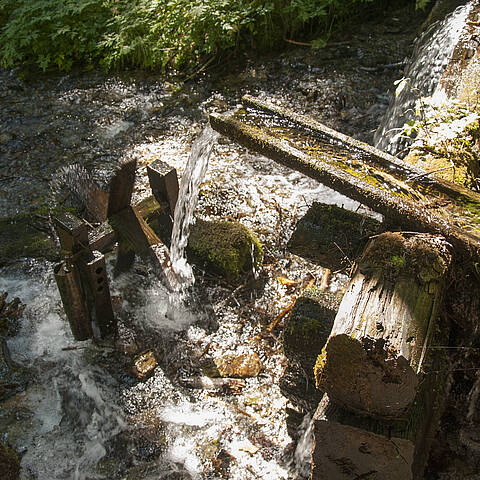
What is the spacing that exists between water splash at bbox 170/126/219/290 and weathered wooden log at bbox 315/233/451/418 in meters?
2.09

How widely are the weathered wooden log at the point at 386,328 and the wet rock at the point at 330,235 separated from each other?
61 cm

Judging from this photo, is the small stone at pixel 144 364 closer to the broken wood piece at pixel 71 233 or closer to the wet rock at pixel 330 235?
the broken wood piece at pixel 71 233

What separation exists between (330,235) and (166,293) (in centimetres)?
172

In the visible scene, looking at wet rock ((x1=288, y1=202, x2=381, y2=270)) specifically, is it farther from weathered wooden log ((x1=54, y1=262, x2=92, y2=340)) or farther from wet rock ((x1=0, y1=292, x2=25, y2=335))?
wet rock ((x1=0, y1=292, x2=25, y2=335))

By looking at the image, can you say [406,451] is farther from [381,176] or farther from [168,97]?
[168,97]

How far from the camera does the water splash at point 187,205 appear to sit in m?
4.13

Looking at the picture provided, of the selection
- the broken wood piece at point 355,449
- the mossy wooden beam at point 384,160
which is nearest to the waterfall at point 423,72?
the mossy wooden beam at point 384,160

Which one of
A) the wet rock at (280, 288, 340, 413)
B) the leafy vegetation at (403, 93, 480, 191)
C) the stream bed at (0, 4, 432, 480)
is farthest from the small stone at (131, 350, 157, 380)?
the leafy vegetation at (403, 93, 480, 191)

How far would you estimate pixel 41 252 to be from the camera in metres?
4.59

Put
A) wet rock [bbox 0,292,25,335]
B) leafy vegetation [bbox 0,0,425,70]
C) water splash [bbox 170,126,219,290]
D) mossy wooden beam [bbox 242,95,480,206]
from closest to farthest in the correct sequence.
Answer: mossy wooden beam [bbox 242,95,480,206], wet rock [bbox 0,292,25,335], water splash [bbox 170,126,219,290], leafy vegetation [bbox 0,0,425,70]

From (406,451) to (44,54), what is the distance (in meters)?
7.55

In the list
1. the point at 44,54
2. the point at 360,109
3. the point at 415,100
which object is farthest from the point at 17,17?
the point at 415,100

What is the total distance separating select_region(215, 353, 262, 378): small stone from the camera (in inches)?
144

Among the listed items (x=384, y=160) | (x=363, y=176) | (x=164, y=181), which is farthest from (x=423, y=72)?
(x=164, y=181)
